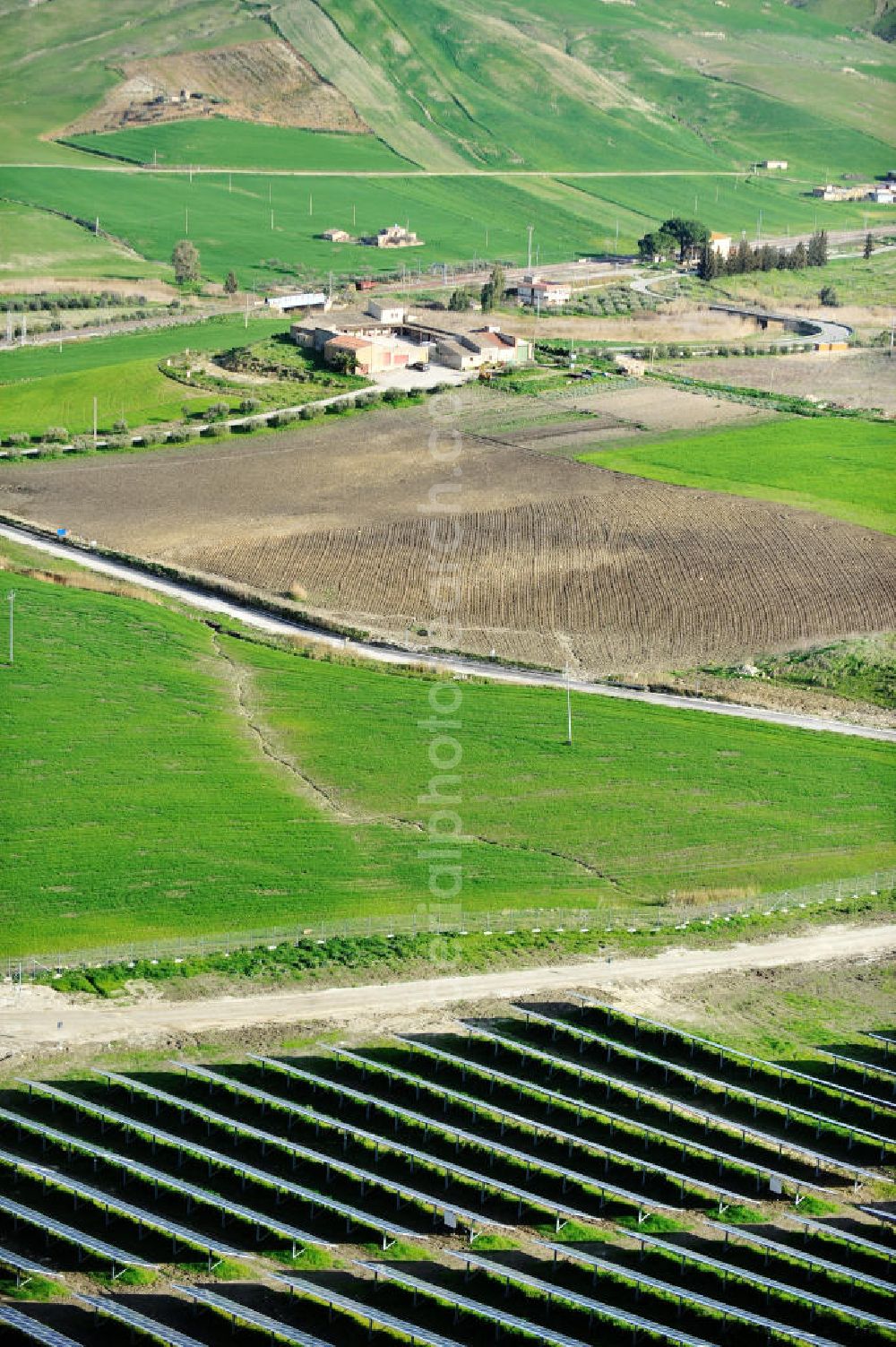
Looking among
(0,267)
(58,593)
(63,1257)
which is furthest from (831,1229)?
(0,267)

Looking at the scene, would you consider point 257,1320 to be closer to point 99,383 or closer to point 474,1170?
point 474,1170

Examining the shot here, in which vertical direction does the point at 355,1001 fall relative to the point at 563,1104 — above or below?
above

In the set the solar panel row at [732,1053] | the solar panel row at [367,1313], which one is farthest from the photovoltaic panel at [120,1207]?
the solar panel row at [732,1053]

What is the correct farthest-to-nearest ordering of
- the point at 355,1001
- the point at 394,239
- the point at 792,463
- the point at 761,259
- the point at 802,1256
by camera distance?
the point at 394,239 < the point at 761,259 < the point at 792,463 < the point at 355,1001 < the point at 802,1256

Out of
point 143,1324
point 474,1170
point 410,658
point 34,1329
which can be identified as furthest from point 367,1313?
point 410,658

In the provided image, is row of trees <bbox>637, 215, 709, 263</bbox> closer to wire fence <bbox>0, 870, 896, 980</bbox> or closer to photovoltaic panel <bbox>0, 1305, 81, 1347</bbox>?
wire fence <bbox>0, 870, 896, 980</bbox>

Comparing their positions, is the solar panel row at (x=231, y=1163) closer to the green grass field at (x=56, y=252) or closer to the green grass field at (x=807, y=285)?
the green grass field at (x=56, y=252)
